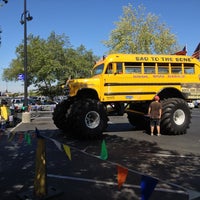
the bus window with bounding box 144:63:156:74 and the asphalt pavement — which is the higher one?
the bus window with bounding box 144:63:156:74

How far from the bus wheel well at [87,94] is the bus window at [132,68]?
1.61 m

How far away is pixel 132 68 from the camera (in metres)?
12.1

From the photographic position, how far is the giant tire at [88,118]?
10.7 metres

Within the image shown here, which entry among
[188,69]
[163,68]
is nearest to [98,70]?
[163,68]

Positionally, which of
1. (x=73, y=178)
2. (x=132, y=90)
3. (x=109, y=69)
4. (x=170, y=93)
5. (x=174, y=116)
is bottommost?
(x=73, y=178)

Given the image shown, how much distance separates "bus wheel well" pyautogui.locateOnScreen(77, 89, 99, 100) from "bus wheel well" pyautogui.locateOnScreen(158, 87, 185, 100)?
2848mm

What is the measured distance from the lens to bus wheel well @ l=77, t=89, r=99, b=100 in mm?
11750

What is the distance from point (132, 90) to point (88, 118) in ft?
7.57

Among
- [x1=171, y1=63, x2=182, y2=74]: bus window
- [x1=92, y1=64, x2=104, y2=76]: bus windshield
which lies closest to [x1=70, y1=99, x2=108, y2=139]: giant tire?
[x1=92, y1=64, x2=104, y2=76]: bus windshield

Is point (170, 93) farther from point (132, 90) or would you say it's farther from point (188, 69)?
point (132, 90)

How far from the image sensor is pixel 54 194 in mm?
4902

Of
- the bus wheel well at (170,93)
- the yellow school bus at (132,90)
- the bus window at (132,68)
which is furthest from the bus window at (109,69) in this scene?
the bus wheel well at (170,93)

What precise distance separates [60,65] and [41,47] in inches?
154

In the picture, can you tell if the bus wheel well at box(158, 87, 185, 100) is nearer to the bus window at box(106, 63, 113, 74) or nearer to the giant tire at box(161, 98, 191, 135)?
the giant tire at box(161, 98, 191, 135)
